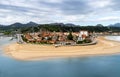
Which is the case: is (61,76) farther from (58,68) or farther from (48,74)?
(58,68)

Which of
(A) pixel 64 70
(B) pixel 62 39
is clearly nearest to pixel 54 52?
(A) pixel 64 70

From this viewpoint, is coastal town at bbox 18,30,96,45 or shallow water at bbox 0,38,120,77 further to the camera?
coastal town at bbox 18,30,96,45

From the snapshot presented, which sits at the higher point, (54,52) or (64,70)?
(54,52)

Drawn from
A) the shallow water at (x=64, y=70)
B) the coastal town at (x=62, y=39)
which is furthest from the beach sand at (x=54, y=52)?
the coastal town at (x=62, y=39)

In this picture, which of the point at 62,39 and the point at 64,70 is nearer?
the point at 64,70

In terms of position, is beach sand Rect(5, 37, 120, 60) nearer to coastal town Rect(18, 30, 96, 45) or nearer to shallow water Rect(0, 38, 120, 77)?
shallow water Rect(0, 38, 120, 77)

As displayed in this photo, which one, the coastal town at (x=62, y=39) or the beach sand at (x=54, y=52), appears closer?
the beach sand at (x=54, y=52)

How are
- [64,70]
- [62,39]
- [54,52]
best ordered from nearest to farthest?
[64,70], [54,52], [62,39]

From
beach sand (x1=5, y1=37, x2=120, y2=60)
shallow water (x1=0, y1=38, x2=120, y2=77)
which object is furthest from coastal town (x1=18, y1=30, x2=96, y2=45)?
shallow water (x1=0, y1=38, x2=120, y2=77)

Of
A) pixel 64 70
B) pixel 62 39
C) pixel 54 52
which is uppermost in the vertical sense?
pixel 62 39

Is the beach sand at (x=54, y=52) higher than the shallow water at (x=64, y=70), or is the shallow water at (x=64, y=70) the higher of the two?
the beach sand at (x=54, y=52)

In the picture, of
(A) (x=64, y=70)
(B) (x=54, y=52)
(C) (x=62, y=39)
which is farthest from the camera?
(C) (x=62, y=39)

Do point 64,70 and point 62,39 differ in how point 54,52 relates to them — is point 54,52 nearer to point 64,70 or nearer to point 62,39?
point 64,70

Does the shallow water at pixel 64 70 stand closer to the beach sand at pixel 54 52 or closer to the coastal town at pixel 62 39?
the beach sand at pixel 54 52
